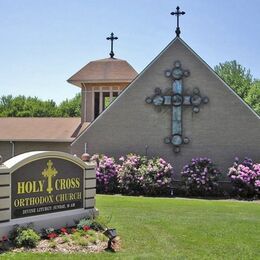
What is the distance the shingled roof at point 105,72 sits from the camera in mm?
26859

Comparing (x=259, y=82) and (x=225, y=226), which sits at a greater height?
(x=259, y=82)

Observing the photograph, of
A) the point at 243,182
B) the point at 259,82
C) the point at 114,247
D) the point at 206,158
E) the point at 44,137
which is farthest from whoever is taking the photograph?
the point at 259,82

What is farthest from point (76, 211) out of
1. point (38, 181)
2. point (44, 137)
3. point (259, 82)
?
point (259, 82)

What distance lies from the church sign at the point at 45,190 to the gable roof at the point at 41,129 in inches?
593

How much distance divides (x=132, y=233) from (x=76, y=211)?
142cm

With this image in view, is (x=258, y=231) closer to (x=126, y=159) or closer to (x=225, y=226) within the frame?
(x=225, y=226)

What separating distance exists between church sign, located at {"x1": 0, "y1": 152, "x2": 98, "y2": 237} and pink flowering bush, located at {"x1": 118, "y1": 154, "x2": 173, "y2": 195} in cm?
1019

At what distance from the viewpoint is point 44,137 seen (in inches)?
1029

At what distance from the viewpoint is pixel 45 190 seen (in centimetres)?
950

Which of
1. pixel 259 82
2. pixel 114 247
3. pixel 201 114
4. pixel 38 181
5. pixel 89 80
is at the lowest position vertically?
pixel 114 247

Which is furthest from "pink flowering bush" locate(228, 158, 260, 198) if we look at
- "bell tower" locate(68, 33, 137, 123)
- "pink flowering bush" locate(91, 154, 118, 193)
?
"bell tower" locate(68, 33, 137, 123)

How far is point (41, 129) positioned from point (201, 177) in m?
11.8

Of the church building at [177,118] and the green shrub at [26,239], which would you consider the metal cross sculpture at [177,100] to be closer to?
the church building at [177,118]

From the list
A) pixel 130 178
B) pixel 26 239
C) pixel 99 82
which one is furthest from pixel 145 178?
pixel 26 239
